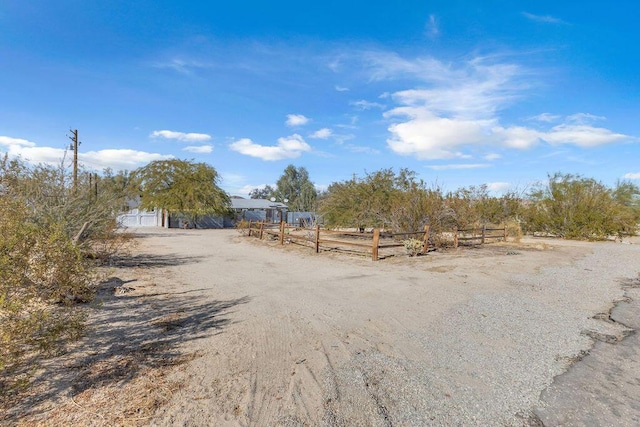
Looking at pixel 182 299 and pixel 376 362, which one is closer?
Answer: pixel 376 362

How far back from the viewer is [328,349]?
4.02 meters

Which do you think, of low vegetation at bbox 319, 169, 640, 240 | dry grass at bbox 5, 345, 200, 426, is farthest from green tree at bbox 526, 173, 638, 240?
dry grass at bbox 5, 345, 200, 426

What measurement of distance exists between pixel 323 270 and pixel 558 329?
5870mm


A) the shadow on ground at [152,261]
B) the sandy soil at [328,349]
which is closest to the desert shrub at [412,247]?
the sandy soil at [328,349]

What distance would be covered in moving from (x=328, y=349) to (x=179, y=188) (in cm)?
2897

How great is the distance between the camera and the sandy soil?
9.13 feet

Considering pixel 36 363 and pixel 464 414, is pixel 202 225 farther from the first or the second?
pixel 464 414

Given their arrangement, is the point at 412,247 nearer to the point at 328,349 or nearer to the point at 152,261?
the point at 152,261

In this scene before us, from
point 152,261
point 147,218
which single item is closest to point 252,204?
point 147,218

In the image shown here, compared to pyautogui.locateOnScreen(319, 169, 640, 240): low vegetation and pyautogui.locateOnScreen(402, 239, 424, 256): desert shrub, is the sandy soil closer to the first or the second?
pyautogui.locateOnScreen(402, 239, 424, 256): desert shrub

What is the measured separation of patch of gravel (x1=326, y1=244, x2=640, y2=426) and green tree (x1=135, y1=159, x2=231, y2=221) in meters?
27.3

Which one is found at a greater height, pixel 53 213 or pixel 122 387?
pixel 53 213

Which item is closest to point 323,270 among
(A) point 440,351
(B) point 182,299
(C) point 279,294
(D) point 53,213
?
(C) point 279,294

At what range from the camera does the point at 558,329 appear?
193 inches
